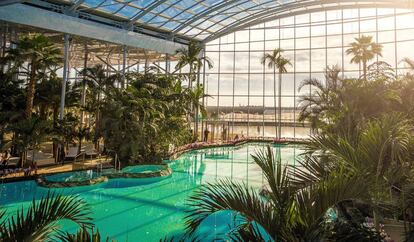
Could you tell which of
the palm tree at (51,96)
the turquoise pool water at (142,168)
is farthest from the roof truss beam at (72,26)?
the turquoise pool water at (142,168)

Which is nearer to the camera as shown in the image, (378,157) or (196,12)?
(378,157)

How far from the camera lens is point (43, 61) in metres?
12.0

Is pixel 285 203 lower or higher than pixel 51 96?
lower

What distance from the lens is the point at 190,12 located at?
67.3 ft

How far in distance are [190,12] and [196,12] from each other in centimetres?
55

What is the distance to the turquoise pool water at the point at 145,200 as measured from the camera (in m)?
6.85

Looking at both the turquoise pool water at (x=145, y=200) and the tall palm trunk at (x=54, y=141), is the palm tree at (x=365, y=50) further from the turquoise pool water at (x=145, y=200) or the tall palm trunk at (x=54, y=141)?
the tall palm trunk at (x=54, y=141)

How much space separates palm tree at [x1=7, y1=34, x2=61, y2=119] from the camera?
11.7 metres

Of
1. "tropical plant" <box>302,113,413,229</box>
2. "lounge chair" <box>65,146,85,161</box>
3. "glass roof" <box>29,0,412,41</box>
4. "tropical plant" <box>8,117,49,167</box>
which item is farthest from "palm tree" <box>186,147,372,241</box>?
"glass roof" <box>29,0,412,41</box>

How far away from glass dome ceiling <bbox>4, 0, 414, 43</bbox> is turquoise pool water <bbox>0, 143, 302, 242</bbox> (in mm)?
8854

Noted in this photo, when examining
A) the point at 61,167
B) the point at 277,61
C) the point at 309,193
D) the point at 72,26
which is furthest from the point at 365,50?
the point at 309,193

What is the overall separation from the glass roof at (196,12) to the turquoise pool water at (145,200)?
9.00 m

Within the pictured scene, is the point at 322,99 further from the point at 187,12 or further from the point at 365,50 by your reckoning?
the point at 187,12

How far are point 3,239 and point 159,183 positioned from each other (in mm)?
9711
